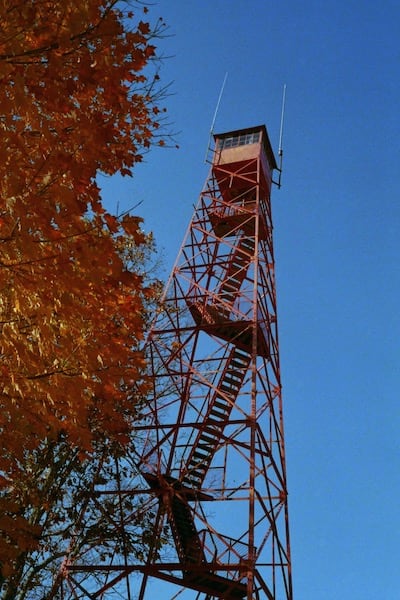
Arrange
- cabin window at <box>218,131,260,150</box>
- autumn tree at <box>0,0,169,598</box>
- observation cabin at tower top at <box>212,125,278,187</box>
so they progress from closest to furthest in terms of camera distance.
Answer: autumn tree at <box>0,0,169,598</box> < observation cabin at tower top at <box>212,125,278,187</box> < cabin window at <box>218,131,260,150</box>

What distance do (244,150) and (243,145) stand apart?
0.36m

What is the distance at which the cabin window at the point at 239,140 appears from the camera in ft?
65.7

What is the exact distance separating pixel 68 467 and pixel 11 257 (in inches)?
269

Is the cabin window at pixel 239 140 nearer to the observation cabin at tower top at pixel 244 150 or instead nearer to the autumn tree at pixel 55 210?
the observation cabin at tower top at pixel 244 150

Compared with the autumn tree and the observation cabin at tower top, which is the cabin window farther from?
the autumn tree

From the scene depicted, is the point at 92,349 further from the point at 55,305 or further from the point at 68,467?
the point at 68,467

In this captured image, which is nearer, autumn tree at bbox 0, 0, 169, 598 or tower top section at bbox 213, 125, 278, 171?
autumn tree at bbox 0, 0, 169, 598

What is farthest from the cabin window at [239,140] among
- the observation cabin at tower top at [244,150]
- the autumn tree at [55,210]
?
the autumn tree at [55,210]

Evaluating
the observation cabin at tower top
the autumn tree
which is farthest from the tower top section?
the autumn tree

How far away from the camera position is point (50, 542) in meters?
10.9

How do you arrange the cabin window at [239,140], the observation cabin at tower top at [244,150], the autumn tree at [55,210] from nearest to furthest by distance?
the autumn tree at [55,210]
the observation cabin at tower top at [244,150]
the cabin window at [239,140]

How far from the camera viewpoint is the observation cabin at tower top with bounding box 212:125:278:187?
63.7ft

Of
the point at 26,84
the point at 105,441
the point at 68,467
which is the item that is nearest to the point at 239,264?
the point at 105,441

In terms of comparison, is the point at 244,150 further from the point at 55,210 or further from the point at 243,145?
the point at 55,210
